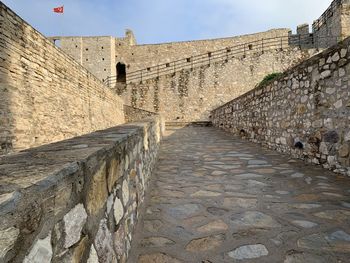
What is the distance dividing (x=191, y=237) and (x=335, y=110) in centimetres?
300

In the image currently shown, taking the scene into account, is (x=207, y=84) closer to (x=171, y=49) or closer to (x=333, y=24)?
(x=171, y=49)

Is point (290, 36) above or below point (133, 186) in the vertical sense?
above

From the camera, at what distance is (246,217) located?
251 centimetres

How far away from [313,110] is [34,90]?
18.1 feet

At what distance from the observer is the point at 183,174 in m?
4.29

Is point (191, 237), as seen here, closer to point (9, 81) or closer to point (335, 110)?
point (335, 110)

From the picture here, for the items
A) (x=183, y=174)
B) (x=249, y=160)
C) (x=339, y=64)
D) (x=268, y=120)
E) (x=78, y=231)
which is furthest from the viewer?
(x=268, y=120)

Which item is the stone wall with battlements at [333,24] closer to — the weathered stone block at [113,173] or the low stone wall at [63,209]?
the weathered stone block at [113,173]

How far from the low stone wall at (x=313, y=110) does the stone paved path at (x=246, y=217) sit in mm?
361

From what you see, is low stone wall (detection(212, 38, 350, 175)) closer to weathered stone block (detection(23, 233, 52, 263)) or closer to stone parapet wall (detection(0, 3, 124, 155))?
weathered stone block (detection(23, 233, 52, 263))

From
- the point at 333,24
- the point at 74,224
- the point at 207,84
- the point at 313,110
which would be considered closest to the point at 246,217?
the point at 74,224

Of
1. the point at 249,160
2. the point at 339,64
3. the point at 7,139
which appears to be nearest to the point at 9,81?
the point at 7,139

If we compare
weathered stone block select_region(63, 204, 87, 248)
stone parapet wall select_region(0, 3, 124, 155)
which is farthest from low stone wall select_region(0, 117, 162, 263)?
stone parapet wall select_region(0, 3, 124, 155)

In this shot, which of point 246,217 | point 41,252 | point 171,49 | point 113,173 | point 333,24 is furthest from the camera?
point 171,49
